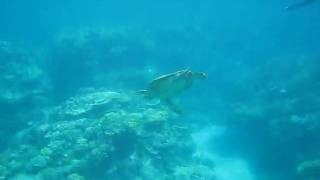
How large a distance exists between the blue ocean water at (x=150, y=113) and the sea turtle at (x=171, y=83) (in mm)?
15

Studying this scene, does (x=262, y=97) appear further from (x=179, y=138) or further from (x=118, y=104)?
(x=118, y=104)

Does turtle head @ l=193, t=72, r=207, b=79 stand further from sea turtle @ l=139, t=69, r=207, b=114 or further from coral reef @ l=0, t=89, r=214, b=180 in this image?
coral reef @ l=0, t=89, r=214, b=180

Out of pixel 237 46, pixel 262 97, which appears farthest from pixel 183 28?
pixel 262 97

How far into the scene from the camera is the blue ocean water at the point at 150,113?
11.4 meters

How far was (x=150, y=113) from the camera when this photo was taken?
1349cm

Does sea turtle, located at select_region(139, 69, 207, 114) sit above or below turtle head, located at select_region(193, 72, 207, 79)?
below

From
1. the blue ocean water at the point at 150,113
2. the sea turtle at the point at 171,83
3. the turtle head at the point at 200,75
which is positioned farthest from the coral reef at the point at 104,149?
the turtle head at the point at 200,75

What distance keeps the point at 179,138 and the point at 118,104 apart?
8.01 feet

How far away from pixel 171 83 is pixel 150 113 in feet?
23.9

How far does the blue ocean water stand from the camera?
1141 centimetres

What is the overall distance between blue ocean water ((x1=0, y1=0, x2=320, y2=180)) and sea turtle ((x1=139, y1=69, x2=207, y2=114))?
15 millimetres

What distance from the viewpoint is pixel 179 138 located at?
14.1 metres

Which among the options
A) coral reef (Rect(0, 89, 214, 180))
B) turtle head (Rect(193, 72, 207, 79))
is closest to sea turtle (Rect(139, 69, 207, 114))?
turtle head (Rect(193, 72, 207, 79))

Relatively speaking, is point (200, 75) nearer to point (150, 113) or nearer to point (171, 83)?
point (171, 83)
